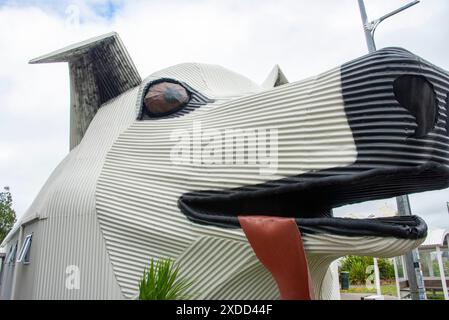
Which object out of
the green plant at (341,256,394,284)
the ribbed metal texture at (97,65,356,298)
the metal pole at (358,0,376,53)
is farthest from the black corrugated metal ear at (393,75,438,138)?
the green plant at (341,256,394,284)

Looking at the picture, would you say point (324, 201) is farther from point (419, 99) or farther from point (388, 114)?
point (419, 99)

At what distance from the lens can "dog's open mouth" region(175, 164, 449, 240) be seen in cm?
315

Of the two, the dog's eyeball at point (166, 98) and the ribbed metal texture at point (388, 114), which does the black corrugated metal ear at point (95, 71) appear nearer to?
the dog's eyeball at point (166, 98)

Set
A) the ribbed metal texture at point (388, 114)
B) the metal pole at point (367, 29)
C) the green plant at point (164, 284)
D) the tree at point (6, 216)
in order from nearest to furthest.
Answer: the ribbed metal texture at point (388, 114)
the green plant at point (164, 284)
the metal pole at point (367, 29)
the tree at point (6, 216)

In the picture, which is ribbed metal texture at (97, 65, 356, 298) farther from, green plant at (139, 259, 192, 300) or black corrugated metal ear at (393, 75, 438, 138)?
black corrugated metal ear at (393, 75, 438, 138)

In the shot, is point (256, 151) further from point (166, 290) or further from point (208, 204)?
point (166, 290)

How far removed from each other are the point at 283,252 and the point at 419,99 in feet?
5.31

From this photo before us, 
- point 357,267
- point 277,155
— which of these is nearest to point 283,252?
point 277,155

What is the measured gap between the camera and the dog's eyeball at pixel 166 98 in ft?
15.8

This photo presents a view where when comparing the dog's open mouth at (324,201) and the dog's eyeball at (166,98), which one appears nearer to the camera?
the dog's open mouth at (324,201)

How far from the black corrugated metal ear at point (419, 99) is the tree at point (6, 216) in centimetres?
2455

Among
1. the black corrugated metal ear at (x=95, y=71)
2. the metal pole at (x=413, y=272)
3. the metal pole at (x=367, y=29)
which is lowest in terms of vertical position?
the metal pole at (x=413, y=272)

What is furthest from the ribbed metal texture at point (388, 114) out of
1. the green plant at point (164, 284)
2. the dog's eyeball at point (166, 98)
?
the dog's eyeball at point (166, 98)
